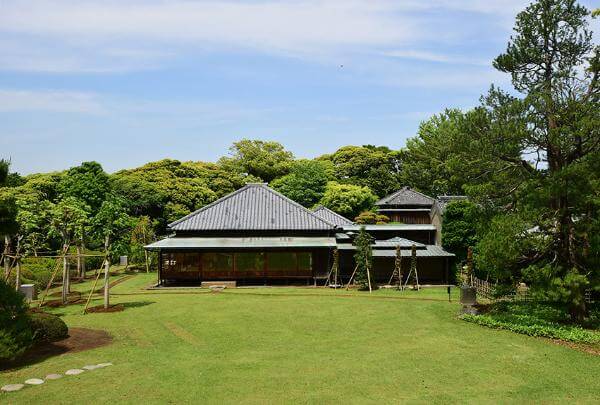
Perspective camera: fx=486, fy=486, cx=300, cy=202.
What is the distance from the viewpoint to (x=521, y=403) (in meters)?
11.6

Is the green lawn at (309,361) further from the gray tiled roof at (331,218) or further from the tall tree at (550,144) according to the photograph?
the gray tiled roof at (331,218)

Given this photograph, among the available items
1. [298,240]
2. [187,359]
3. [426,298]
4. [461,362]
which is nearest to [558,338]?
[461,362]

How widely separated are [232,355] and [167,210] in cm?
4102

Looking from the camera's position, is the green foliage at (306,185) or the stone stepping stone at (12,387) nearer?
the stone stepping stone at (12,387)

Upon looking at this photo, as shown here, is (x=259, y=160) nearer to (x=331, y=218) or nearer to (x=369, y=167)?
(x=369, y=167)

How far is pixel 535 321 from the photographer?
1997cm

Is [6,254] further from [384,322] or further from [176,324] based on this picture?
[384,322]

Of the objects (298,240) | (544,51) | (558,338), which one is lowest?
(558,338)

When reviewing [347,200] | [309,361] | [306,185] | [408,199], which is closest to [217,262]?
[309,361]

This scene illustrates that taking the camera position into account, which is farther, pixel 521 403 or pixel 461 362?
pixel 461 362

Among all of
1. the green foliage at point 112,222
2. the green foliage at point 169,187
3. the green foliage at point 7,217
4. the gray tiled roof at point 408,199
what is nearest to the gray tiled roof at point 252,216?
the green foliage at point 112,222

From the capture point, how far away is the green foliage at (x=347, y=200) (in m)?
55.4

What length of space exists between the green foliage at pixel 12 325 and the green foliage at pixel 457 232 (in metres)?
28.3

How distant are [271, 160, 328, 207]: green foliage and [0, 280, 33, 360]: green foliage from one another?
45121mm
